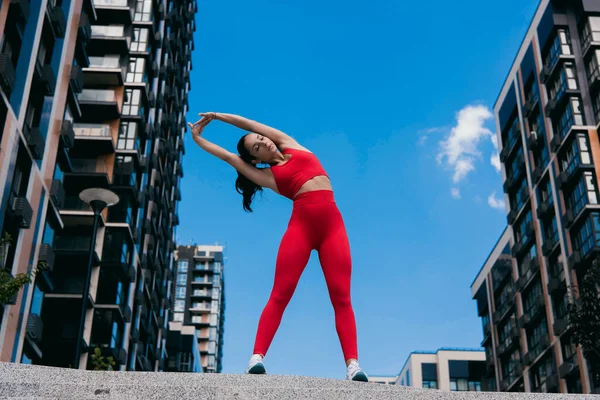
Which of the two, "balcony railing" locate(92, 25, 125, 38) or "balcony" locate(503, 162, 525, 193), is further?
"balcony" locate(503, 162, 525, 193)

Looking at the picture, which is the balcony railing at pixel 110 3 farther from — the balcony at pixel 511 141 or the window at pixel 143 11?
the balcony at pixel 511 141

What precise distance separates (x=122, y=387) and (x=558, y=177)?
39654 millimetres

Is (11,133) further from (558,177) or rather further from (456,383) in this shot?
(456,383)

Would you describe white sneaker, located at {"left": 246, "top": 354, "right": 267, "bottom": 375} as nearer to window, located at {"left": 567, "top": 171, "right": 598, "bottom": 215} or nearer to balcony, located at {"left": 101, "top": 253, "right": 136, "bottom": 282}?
balcony, located at {"left": 101, "top": 253, "right": 136, "bottom": 282}

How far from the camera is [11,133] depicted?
23.9 meters

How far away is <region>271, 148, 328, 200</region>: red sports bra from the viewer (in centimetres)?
713

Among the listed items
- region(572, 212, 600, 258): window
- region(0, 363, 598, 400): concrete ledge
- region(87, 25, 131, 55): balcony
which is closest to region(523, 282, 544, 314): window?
region(572, 212, 600, 258): window

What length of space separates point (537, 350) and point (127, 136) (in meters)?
26.7

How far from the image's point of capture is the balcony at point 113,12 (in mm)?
42188

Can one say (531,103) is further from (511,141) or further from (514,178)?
(514,178)

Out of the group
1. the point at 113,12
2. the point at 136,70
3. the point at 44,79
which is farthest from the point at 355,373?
the point at 136,70

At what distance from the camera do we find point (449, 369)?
76812 millimetres

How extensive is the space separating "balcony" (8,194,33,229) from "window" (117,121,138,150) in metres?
16.7

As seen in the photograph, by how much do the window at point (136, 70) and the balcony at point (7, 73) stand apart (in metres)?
20.2
